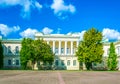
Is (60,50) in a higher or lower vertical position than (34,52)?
higher

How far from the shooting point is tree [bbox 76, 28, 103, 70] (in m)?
72.8

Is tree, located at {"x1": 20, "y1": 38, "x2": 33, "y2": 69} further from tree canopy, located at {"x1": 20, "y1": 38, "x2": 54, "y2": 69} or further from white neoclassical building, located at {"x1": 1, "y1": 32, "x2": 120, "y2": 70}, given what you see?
white neoclassical building, located at {"x1": 1, "y1": 32, "x2": 120, "y2": 70}

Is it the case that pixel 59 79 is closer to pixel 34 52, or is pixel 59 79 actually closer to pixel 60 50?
pixel 34 52

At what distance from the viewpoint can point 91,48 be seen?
7375 centimetres

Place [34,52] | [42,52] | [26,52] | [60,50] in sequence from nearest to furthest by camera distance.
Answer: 1. [34,52]
2. [26,52]
3. [42,52]
4. [60,50]

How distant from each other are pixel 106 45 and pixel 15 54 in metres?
29.8

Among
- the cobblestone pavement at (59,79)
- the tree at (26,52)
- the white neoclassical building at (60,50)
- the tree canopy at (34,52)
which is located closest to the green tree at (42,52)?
the tree canopy at (34,52)

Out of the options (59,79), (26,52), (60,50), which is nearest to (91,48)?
(26,52)

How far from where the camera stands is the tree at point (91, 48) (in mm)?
72812

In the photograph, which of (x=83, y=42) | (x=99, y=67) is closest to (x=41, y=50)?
(x=83, y=42)

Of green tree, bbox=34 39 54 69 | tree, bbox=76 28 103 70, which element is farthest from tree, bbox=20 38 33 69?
tree, bbox=76 28 103 70

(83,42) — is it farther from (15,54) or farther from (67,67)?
(15,54)

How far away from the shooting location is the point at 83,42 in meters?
74.8

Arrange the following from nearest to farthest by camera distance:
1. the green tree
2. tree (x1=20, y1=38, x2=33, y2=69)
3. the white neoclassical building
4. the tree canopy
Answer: tree (x1=20, y1=38, x2=33, y2=69) → the tree canopy → the green tree → the white neoclassical building
